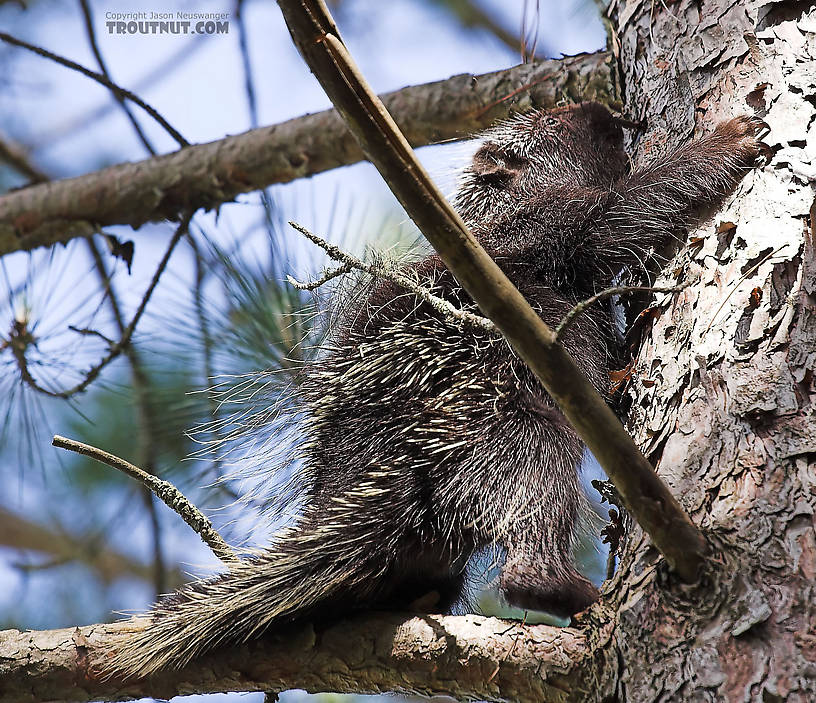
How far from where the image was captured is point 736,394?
1103 millimetres

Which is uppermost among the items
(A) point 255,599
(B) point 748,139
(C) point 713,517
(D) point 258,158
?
(D) point 258,158

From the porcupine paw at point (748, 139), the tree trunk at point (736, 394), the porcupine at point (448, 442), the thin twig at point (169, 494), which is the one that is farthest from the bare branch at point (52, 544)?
the porcupine paw at point (748, 139)

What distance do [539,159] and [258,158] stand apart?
92cm

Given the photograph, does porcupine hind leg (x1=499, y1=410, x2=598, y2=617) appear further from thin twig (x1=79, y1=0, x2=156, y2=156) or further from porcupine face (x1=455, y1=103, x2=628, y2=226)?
thin twig (x1=79, y1=0, x2=156, y2=156)

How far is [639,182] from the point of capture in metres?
1.59

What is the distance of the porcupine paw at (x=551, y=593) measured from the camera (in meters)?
1.29

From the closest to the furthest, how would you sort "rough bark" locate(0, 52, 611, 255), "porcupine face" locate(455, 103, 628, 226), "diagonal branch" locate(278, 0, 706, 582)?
"diagonal branch" locate(278, 0, 706, 582) < "porcupine face" locate(455, 103, 628, 226) < "rough bark" locate(0, 52, 611, 255)

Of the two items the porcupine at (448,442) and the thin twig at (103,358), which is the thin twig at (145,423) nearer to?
the thin twig at (103,358)

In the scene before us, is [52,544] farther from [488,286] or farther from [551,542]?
[488,286]

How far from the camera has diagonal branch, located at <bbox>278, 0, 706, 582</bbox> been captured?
706 mm

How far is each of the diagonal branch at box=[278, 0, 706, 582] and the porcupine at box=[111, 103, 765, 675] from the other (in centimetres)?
44

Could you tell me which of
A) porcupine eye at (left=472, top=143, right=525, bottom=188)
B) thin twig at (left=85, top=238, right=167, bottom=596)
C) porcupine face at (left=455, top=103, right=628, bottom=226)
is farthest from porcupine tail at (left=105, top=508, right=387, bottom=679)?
porcupine eye at (left=472, top=143, right=525, bottom=188)

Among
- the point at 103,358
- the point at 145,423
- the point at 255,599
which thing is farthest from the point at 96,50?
the point at 255,599

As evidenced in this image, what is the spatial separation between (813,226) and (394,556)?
0.86 m
